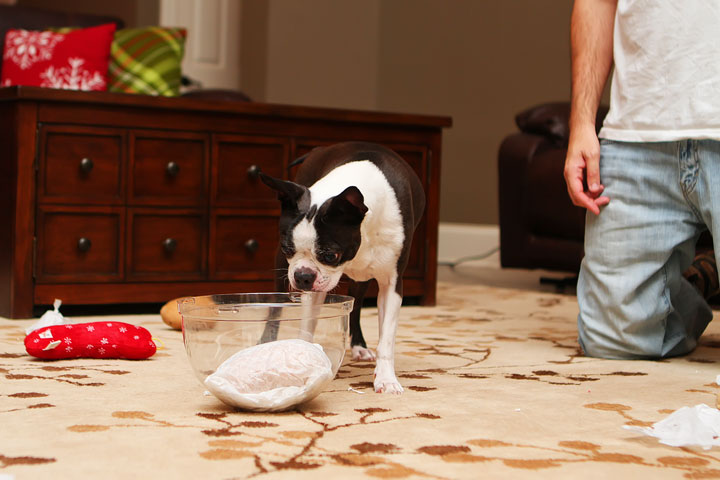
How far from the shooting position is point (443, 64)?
524 cm

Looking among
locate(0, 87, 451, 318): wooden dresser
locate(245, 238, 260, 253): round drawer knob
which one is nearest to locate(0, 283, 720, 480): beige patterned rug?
locate(0, 87, 451, 318): wooden dresser

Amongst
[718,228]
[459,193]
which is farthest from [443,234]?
[718,228]

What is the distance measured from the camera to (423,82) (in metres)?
5.37

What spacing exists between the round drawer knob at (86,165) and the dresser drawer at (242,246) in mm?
381

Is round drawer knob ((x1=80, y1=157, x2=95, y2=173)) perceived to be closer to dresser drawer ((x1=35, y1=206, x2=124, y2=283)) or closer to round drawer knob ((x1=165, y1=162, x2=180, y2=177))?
dresser drawer ((x1=35, y1=206, x2=124, y2=283))

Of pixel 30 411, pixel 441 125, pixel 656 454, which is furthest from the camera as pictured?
pixel 441 125

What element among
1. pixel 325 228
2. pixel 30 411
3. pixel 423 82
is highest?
pixel 423 82

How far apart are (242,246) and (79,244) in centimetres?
48

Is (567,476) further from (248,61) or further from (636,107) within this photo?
(248,61)

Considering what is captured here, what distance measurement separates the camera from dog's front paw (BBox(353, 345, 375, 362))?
192cm

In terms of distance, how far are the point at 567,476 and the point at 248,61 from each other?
4.61 meters

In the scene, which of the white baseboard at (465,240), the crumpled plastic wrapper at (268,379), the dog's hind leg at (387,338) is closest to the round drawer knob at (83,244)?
the dog's hind leg at (387,338)

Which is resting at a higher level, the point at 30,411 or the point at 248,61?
the point at 248,61

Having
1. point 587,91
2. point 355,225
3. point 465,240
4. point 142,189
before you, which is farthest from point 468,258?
point 355,225
